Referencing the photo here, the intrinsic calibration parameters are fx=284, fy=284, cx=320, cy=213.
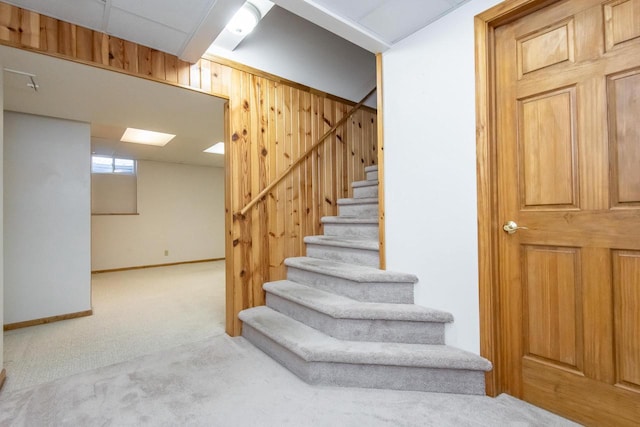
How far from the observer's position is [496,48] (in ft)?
5.36

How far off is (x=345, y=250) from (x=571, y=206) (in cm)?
153

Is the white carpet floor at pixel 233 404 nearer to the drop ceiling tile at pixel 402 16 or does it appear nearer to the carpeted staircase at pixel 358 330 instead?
the carpeted staircase at pixel 358 330

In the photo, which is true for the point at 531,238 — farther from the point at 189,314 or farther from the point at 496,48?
the point at 189,314

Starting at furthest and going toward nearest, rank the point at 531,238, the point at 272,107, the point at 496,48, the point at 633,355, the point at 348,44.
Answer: the point at 348,44 < the point at 272,107 < the point at 496,48 < the point at 531,238 < the point at 633,355

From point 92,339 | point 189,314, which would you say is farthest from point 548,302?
point 92,339

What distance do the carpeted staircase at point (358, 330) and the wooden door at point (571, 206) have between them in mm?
343

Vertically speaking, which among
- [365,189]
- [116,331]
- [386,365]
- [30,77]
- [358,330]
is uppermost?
[30,77]

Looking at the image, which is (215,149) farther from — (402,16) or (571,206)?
(571,206)

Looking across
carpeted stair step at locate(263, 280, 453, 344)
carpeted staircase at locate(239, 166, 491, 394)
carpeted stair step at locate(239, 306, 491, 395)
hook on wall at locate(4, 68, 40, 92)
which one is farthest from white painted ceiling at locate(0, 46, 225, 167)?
carpeted stair step at locate(239, 306, 491, 395)

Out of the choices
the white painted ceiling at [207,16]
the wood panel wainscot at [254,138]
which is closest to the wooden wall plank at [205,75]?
the wood panel wainscot at [254,138]

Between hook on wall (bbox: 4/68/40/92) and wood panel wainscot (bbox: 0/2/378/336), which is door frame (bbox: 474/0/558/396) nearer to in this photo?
wood panel wainscot (bbox: 0/2/378/336)

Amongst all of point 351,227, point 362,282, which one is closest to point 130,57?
point 351,227

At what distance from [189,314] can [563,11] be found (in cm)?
372

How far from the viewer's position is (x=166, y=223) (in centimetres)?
607
